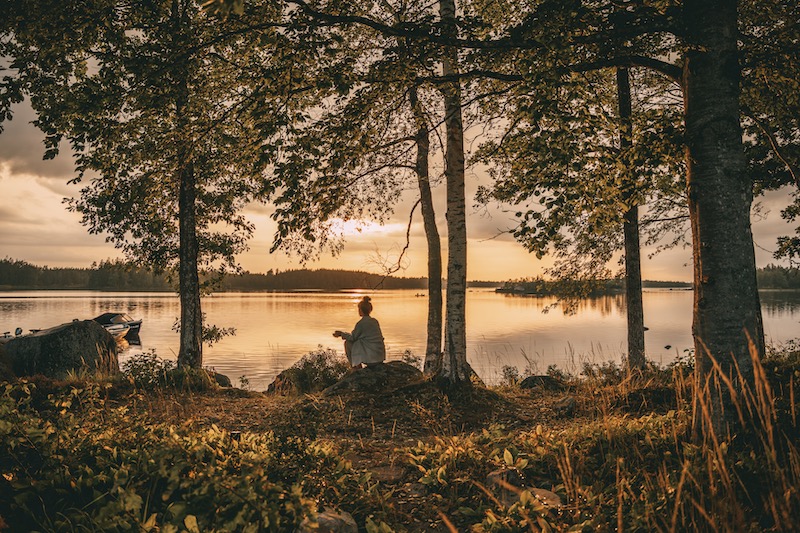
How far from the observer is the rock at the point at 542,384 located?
11.0 metres

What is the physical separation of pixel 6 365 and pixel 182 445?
10005 millimetres

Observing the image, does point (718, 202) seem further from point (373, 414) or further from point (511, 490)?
point (373, 414)

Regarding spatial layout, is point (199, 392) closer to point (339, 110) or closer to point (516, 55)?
point (339, 110)

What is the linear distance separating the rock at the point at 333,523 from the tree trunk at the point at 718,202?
11.7ft

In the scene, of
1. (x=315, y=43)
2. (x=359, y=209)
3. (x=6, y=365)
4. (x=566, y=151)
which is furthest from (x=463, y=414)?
(x=6, y=365)

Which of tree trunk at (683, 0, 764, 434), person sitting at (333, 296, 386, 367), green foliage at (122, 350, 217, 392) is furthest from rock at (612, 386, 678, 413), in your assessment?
green foliage at (122, 350, 217, 392)

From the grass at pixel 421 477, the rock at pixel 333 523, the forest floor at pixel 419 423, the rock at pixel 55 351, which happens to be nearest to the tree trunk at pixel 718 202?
the grass at pixel 421 477

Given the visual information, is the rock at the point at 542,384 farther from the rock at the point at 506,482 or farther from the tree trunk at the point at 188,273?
the tree trunk at the point at 188,273

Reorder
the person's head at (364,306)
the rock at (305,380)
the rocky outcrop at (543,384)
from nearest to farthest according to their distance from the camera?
the rocky outcrop at (543,384), the person's head at (364,306), the rock at (305,380)

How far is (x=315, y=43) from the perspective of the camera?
18.3ft

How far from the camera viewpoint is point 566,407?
26.9 feet

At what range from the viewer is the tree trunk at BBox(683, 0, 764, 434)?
4.93 m

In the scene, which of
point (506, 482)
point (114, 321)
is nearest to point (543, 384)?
point (506, 482)

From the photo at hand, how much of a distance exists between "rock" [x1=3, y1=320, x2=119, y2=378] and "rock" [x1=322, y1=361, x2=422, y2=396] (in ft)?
29.4
